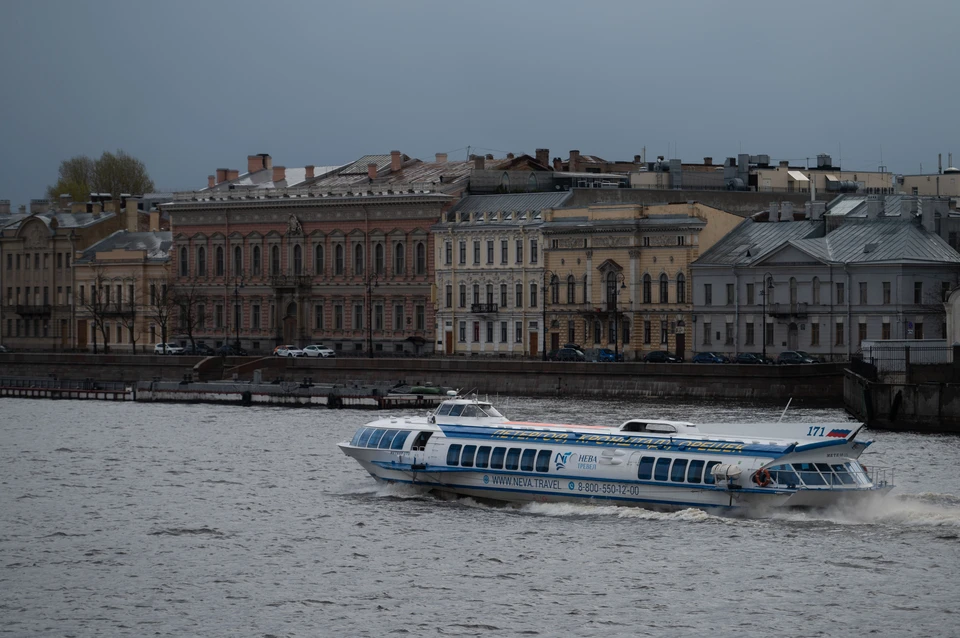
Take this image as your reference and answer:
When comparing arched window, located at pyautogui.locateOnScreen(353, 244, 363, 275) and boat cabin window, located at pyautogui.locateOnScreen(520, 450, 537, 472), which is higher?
arched window, located at pyautogui.locateOnScreen(353, 244, 363, 275)

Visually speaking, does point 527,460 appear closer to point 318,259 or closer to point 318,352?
point 318,352

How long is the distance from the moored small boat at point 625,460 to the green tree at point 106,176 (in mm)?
96232

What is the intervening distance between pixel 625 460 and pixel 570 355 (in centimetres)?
4037

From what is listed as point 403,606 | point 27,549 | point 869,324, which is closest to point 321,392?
point 869,324

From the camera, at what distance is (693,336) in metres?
78.1

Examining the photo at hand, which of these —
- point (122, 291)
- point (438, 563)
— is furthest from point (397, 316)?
point (438, 563)

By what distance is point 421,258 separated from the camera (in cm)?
8906

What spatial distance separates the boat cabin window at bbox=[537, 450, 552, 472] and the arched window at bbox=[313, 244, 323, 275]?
55.5 metres

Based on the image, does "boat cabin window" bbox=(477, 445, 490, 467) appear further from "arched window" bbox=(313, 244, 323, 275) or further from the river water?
"arched window" bbox=(313, 244, 323, 275)

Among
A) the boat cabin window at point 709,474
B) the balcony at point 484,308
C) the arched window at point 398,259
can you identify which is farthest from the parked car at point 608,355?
the boat cabin window at point 709,474

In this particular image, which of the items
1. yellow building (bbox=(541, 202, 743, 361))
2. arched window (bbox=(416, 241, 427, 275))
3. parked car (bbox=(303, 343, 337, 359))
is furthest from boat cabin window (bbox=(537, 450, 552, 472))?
arched window (bbox=(416, 241, 427, 275))

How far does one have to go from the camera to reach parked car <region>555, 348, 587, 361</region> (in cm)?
7744

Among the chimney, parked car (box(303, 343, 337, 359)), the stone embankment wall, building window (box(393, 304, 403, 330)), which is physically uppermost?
the chimney

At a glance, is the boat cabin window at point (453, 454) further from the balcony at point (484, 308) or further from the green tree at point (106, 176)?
the green tree at point (106, 176)
